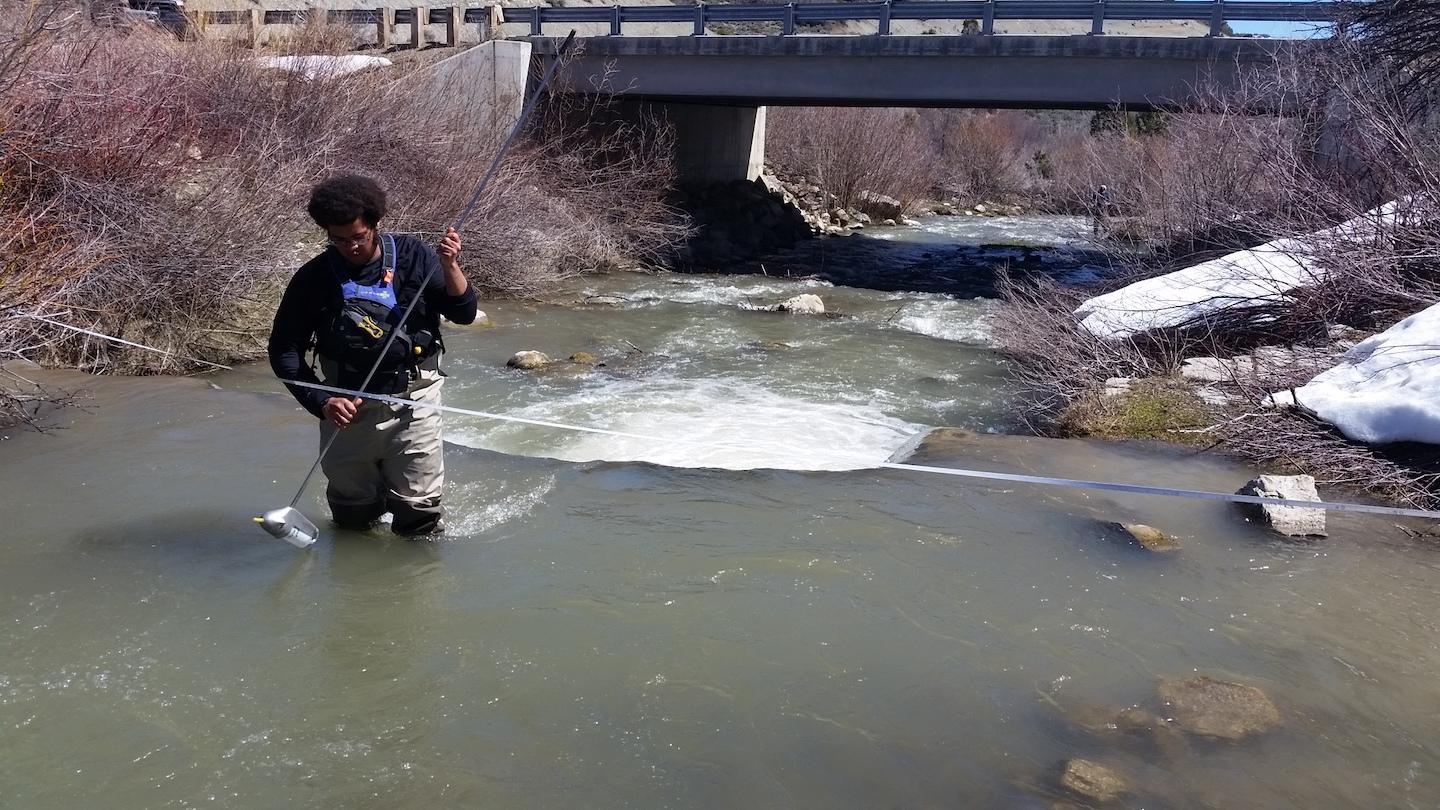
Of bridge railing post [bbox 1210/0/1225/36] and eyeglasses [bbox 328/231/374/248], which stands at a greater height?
bridge railing post [bbox 1210/0/1225/36]

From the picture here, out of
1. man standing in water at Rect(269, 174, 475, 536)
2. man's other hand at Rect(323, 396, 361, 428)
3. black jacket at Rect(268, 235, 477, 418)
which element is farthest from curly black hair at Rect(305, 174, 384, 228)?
man's other hand at Rect(323, 396, 361, 428)

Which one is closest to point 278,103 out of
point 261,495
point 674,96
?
point 674,96

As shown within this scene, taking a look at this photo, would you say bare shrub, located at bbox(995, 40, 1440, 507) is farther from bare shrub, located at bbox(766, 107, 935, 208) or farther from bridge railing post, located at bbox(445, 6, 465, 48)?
bare shrub, located at bbox(766, 107, 935, 208)

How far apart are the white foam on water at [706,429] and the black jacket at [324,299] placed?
9.26 ft

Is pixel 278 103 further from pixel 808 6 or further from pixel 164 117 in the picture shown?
pixel 808 6

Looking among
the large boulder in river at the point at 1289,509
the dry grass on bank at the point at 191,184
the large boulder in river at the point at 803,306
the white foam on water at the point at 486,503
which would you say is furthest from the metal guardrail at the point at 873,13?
the large boulder in river at the point at 1289,509

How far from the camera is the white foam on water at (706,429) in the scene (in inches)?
337

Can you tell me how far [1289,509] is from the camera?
6.72m

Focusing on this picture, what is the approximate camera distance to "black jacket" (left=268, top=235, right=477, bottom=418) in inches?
197

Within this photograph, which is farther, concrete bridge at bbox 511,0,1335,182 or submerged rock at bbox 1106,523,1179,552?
concrete bridge at bbox 511,0,1335,182

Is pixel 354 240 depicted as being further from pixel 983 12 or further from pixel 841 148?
pixel 841 148

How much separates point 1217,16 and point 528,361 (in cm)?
1225

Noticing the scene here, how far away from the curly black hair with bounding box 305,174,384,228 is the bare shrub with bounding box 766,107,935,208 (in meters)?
29.3

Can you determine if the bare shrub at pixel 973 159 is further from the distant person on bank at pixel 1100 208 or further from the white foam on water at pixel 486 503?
the white foam on water at pixel 486 503
